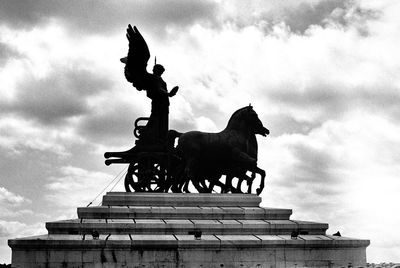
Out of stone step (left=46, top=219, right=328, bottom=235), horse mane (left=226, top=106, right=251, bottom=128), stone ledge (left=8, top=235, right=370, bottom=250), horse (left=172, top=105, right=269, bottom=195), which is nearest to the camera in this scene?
stone ledge (left=8, top=235, right=370, bottom=250)

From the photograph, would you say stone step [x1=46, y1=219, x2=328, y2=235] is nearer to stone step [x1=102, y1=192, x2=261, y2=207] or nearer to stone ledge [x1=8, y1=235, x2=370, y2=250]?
stone ledge [x1=8, y1=235, x2=370, y2=250]

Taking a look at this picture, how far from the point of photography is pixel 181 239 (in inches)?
695

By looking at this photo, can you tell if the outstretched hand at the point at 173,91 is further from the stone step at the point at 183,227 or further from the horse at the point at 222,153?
the stone step at the point at 183,227

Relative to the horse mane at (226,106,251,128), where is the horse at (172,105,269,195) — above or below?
below

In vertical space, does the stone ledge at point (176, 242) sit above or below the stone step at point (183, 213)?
below

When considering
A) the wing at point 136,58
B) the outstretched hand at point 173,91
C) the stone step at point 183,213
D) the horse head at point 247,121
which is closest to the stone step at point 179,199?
the stone step at point 183,213

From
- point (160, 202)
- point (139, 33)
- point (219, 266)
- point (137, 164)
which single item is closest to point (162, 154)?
point (137, 164)

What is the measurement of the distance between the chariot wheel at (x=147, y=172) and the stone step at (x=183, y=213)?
2309 mm

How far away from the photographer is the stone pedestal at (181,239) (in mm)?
17016

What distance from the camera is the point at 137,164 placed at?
22797 millimetres

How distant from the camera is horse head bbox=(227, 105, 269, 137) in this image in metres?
22.3

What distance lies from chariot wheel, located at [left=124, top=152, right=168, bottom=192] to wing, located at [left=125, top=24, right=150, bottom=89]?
2.37m

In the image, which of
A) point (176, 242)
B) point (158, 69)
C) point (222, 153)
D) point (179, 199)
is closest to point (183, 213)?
point (179, 199)

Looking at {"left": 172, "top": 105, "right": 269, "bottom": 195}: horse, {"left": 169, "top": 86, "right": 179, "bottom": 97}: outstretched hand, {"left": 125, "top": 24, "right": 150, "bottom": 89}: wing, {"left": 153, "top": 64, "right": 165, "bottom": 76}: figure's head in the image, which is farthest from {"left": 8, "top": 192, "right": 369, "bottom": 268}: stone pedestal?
{"left": 153, "top": 64, "right": 165, "bottom": 76}: figure's head
